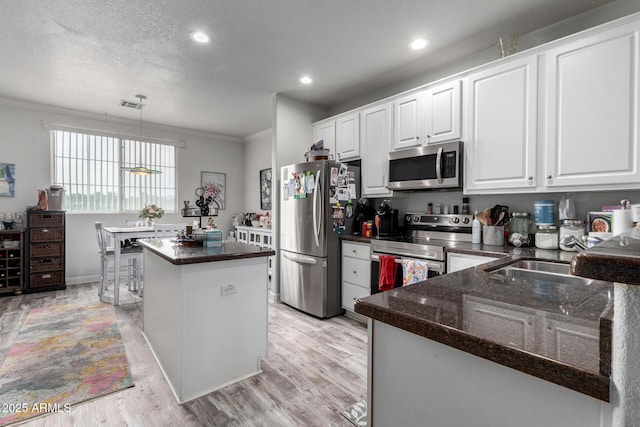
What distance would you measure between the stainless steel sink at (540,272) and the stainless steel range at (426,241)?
26.3 inches

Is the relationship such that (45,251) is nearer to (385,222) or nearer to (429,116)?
(385,222)

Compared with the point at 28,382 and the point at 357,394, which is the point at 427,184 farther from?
the point at 28,382

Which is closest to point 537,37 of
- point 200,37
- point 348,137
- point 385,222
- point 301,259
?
point 348,137

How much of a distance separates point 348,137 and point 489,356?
3312 mm

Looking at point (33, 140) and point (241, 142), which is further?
point (241, 142)

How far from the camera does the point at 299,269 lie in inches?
142

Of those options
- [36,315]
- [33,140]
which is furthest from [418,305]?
[33,140]

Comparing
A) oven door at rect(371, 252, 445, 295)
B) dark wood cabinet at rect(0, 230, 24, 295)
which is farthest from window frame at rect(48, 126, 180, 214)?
oven door at rect(371, 252, 445, 295)

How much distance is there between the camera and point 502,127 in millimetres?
2455

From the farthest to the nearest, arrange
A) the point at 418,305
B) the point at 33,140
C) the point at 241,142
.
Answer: the point at 241,142, the point at 33,140, the point at 418,305

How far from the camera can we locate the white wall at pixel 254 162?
19.5 ft

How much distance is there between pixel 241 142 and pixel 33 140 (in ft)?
10.7

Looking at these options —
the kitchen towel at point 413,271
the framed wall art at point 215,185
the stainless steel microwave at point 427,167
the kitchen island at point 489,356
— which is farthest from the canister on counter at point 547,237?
the framed wall art at point 215,185

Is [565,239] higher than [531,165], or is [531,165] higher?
[531,165]
